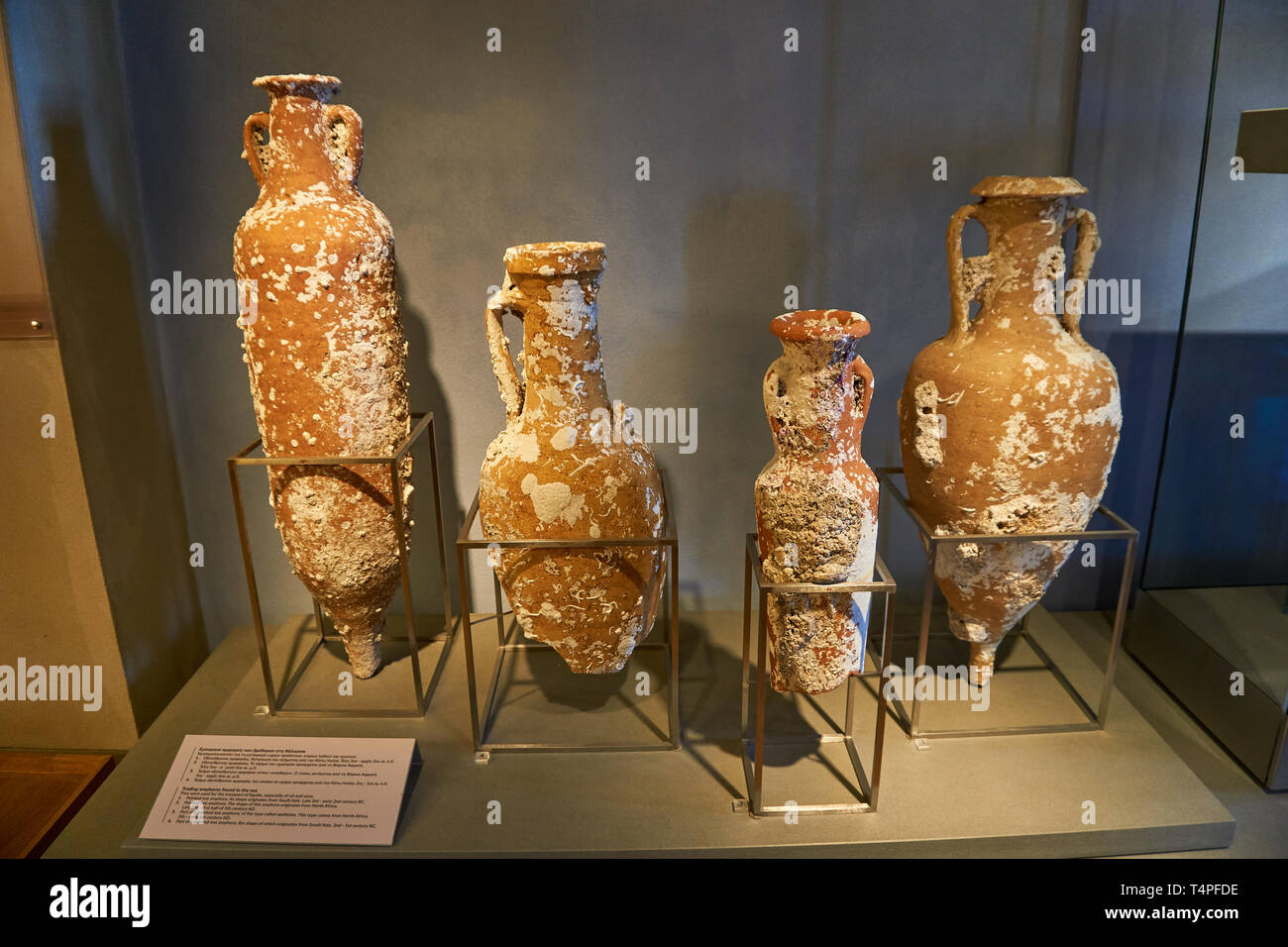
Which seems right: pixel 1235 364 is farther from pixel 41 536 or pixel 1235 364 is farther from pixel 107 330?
pixel 41 536

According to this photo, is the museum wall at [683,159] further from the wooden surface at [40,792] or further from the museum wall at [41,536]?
the wooden surface at [40,792]

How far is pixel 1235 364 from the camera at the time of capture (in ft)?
7.56

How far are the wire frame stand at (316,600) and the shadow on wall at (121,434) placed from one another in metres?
0.29

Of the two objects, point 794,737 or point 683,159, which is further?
point 683,159

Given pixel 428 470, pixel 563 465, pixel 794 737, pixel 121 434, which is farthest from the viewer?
pixel 428 470

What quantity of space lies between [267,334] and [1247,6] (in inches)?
92.9

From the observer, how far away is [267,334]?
1.96 metres

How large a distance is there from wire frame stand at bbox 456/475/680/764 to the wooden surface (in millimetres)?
1017

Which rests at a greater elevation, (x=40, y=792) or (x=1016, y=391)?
(x=1016, y=391)

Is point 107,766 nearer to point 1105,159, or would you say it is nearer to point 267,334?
point 267,334

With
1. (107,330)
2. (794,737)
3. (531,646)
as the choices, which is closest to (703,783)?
(794,737)

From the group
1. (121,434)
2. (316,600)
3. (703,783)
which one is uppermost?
(121,434)

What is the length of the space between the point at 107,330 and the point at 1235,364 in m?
2.88

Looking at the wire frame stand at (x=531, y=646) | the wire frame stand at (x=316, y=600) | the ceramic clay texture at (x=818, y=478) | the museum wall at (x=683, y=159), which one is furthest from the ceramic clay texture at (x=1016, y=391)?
the wire frame stand at (x=316, y=600)
